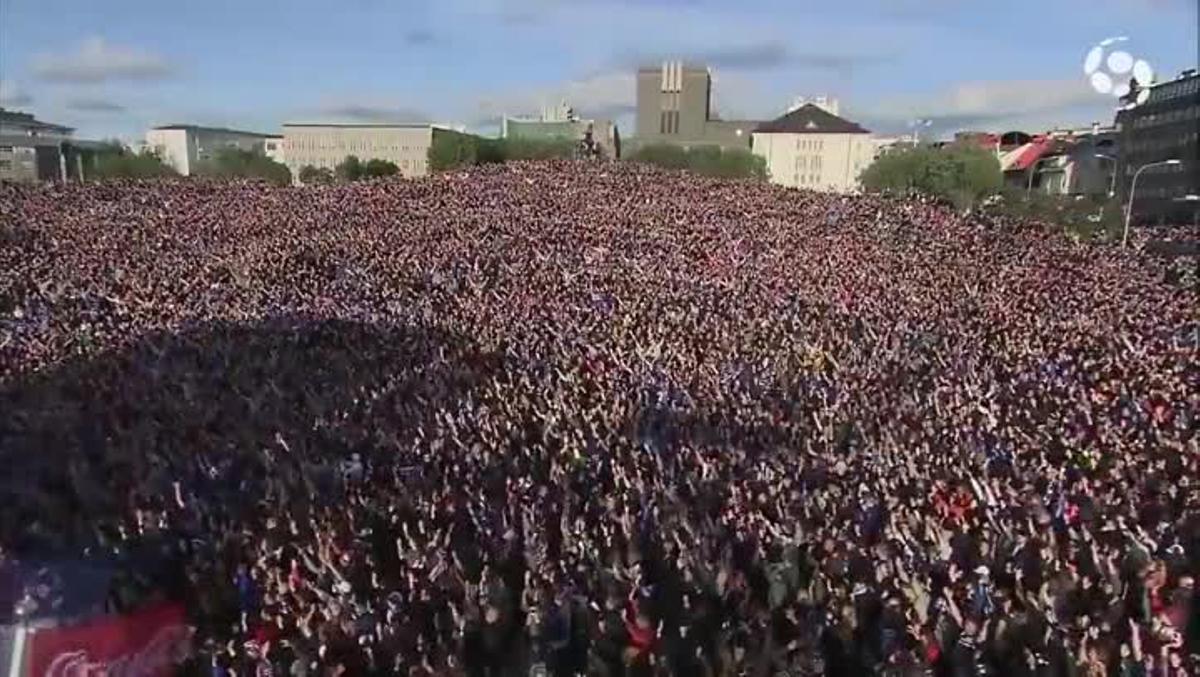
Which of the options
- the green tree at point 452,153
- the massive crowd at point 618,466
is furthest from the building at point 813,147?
the massive crowd at point 618,466

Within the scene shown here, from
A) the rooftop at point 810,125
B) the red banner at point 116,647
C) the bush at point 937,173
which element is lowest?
the red banner at point 116,647

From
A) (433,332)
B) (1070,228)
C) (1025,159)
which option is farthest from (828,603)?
(1025,159)

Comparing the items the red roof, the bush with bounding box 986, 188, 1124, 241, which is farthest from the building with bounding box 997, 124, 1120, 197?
the bush with bounding box 986, 188, 1124, 241

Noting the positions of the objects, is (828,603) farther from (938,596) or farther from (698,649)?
(698,649)

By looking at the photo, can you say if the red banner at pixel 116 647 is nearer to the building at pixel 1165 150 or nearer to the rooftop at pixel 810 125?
Result: the building at pixel 1165 150

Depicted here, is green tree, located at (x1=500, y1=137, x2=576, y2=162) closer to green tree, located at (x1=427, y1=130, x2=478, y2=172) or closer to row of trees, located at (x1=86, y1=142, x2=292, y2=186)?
green tree, located at (x1=427, y1=130, x2=478, y2=172)

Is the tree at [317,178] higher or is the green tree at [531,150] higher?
the green tree at [531,150]
